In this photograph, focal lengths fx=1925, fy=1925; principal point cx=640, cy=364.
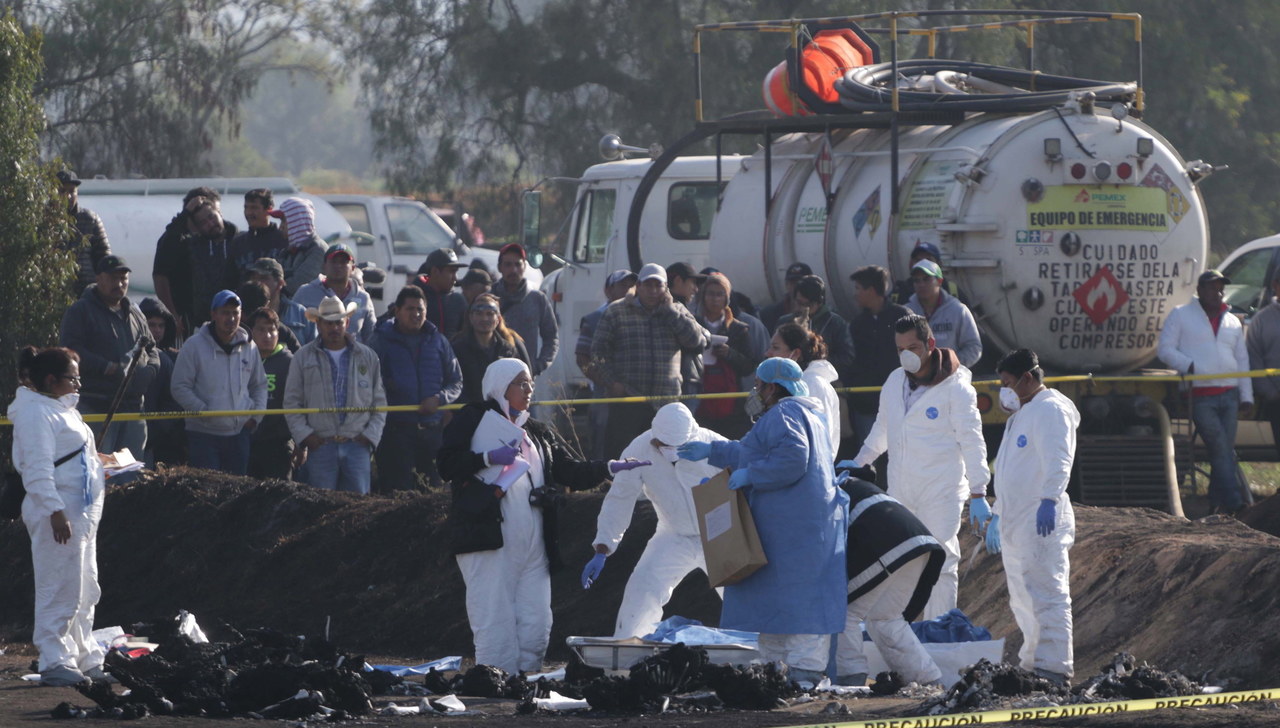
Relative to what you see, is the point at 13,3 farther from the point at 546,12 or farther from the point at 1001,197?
the point at 1001,197

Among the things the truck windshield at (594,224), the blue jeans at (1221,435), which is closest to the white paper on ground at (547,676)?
the blue jeans at (1221,435)

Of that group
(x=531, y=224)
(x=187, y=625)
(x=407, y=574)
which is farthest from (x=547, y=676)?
(x=531, y=224)

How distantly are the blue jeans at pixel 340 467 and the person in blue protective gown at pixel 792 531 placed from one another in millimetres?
4841

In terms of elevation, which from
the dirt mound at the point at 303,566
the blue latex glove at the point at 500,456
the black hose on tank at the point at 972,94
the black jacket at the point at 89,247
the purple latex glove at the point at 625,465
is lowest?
the dirt mound at the point at 303,566

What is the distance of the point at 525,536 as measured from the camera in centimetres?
987

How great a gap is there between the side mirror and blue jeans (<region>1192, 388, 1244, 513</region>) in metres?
6.13

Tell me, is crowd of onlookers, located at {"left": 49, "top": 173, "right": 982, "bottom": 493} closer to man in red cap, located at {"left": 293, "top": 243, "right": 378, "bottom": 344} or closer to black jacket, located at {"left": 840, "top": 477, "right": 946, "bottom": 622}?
man in red cap, located at {"left": 293, "top": 243, "right": 378, "bottom": 344}

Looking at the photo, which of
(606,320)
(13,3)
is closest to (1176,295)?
(606,320)

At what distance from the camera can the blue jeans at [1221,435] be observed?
14969 millimetres

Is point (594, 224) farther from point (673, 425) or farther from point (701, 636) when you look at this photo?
point (701, 636)

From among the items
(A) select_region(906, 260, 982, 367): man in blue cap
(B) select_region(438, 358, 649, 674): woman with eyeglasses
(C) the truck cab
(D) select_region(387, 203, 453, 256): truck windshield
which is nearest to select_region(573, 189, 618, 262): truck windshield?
(C) the truck cab

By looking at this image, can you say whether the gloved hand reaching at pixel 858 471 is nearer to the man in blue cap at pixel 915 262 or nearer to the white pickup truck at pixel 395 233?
the man in blue cap at pixel 915 262

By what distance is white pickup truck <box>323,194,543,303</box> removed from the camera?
82.5ft

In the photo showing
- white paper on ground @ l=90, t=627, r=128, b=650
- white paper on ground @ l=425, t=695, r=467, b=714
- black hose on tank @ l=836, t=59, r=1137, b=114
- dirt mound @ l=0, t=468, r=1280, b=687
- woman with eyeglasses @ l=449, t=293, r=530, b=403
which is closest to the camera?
white paper on ground @ l=425, t=695, r=467, b=714
